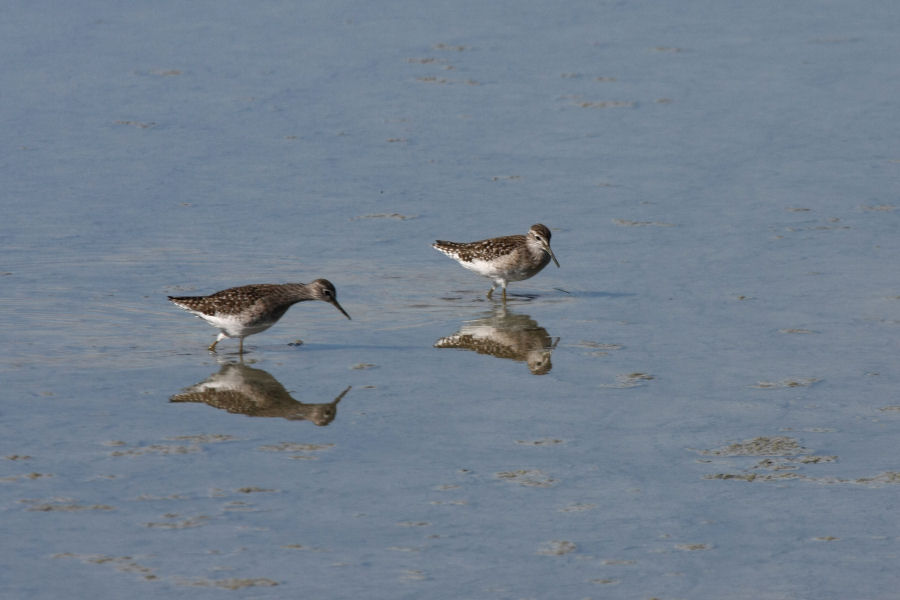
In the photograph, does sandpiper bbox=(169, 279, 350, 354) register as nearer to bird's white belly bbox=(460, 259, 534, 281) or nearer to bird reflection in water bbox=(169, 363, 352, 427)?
bird reflection in water bbox=(169, 363, 352, 427)

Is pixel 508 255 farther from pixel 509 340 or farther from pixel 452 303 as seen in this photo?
pixel 509 340

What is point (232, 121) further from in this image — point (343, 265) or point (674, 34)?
point (674, 34)

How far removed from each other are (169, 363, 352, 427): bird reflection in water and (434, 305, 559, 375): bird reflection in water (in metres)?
2.14

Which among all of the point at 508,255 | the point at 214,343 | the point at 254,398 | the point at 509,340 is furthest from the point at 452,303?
the point at 254,398

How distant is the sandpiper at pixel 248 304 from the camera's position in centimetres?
1523

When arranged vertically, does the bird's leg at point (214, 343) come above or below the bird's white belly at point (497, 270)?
below

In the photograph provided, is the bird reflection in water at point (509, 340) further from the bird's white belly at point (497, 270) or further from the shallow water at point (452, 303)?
the bird's white belly at point (497, 270)

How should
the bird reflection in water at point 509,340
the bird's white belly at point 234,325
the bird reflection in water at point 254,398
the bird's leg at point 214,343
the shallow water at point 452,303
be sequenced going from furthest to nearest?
the bird's leg at point 214,343 < the bird reflection in water at point 509,340 < the bird's white belly at point 234,325 < the bird reflection in water at point 254,398 < the shallow water at point 452,303

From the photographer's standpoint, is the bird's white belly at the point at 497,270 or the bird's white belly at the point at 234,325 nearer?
the bird's white belly at the point at 234,325

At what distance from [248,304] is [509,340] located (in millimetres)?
3020

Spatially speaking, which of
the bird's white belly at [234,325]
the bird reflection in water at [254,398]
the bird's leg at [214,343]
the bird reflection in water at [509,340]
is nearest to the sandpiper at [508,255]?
the bird reflection in water at [509,340]

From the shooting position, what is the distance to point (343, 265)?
18.6m

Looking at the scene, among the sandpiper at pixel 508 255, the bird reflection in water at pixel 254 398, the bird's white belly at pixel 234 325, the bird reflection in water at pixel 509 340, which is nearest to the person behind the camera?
the bird reflection in water at pixel 254 398

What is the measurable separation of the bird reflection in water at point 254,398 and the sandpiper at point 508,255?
4069 millimetres
